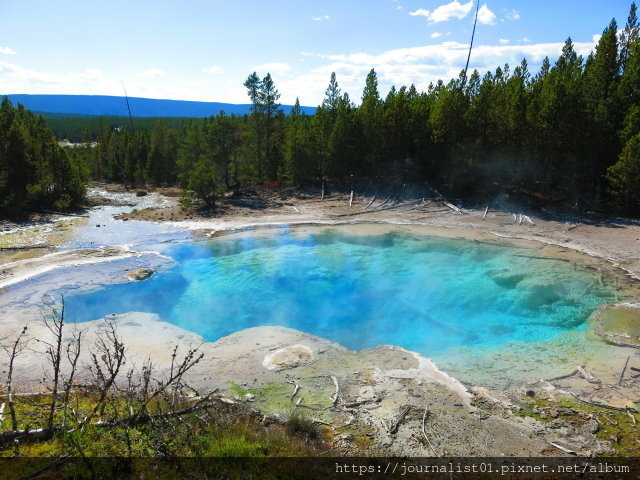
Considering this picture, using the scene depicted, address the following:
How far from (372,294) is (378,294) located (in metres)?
0.25

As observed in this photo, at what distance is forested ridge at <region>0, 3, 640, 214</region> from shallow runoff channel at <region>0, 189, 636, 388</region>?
386 inches

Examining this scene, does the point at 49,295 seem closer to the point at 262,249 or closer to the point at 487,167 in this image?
the point at 262,249

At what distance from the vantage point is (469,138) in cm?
3175

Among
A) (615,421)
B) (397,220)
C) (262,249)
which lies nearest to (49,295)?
(262,249)

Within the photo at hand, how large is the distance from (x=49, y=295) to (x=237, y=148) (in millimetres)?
24727

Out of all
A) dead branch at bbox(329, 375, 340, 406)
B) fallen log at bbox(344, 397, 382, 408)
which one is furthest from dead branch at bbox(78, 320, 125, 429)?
fallen log at bbox(344, 397, 382, 408)

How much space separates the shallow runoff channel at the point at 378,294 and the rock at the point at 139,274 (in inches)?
14.3

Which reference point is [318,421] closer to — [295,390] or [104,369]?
[295,390]

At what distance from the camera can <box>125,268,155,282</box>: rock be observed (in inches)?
714

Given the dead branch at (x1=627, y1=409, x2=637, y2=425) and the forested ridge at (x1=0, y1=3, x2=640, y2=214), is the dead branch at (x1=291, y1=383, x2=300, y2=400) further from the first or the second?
the forested ridge at (x1=0, y1=3, x2=640, y2=214)

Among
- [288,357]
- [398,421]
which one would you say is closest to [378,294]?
[288,357]

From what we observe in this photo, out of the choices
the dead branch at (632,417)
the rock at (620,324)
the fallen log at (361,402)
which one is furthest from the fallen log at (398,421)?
the rock at (620,324)

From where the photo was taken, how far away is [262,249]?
23.5m

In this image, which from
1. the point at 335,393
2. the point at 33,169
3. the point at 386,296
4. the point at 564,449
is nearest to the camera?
the point at 564,449
